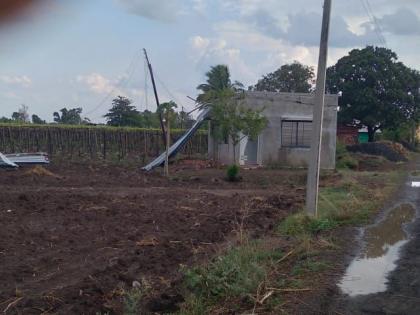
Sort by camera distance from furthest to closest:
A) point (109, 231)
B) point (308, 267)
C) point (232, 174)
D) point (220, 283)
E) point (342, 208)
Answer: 1. point (232, 174)
2. point (342, 208)
3. point (109, 231)
4. point (308, 267)
5. point (220, 283)

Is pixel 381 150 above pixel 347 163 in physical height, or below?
above

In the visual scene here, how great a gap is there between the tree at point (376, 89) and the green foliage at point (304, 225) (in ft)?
114

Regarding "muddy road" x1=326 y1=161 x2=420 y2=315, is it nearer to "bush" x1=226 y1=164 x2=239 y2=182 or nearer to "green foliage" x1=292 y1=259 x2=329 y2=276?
"green foliage" x1=292 y1=259 x2=329 y2=276

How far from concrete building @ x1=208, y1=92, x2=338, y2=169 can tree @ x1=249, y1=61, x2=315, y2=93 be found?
25006 millimetres

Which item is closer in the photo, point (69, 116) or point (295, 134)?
point (295, 134)

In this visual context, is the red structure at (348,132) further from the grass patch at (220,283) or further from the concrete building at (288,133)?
the grass patch at (220,283)

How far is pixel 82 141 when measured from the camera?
3172 cm

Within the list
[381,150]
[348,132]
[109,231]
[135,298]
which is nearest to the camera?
[135,298]

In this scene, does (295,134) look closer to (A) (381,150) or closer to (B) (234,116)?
(B) (234,116)

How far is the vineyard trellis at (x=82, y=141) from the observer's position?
99.2ft

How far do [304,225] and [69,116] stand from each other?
4628 centimetres

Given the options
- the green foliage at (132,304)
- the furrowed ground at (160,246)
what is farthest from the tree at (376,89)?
the green foliage at (132,304)

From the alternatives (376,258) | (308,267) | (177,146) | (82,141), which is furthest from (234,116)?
(308,267)

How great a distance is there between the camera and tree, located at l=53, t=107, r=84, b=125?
5316 cm
